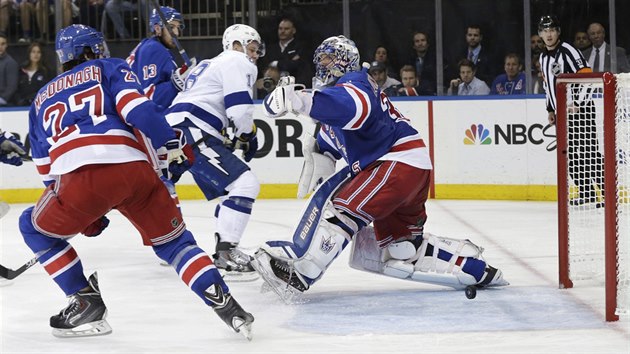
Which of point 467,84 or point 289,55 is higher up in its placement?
point 289,55

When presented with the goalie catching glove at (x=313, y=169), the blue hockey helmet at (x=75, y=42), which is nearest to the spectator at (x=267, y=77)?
the goalie catching glove at (x=313, y=169)

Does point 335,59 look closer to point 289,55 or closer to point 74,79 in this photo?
point 74,79

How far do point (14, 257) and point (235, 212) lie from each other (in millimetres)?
1254

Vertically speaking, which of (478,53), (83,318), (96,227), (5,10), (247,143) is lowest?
(83,318)

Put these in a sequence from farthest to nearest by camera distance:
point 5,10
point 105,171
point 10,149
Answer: point 5,10, point 10,149, point 105,171

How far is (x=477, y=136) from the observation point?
7441mm

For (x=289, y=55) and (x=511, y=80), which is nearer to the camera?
(x=511, y=80)

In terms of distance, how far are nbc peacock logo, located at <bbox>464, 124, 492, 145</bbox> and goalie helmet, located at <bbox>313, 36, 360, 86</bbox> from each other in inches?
139

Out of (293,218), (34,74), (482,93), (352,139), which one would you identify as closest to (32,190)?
(34,74)

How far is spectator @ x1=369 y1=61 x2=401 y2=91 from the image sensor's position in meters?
8.02

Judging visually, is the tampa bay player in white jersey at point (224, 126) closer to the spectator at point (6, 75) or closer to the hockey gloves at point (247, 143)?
the hockey gloves at point (247, 143)

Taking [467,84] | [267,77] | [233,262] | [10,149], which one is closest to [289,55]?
[267,77]

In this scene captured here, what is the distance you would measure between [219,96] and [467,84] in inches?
132

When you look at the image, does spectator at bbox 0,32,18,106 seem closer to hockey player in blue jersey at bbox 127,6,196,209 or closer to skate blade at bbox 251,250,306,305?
hockey player in blue jersey at bbox 127,6,196,209
